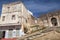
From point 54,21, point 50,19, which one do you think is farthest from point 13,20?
point 54,21

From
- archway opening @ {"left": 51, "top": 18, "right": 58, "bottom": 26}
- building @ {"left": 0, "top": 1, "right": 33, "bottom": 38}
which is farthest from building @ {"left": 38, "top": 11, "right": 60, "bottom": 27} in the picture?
building @ {"left": 0, "top": 1, "right": 33, "bottom": 38}

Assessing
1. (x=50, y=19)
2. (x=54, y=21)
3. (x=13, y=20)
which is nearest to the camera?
(x=13, y=20)

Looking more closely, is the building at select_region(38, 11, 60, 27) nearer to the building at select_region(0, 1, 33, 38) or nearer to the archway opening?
the archway opening

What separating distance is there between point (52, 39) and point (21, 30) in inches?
535

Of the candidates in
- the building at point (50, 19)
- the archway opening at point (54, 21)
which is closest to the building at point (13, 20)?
the building at point (50, 19)

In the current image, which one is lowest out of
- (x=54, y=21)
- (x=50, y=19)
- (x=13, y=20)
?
(x=54, y=21)

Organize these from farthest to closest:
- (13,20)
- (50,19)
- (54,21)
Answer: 1. (54,21)
2. (50,19)
3. (13,20)

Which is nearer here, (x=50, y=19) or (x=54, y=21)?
(x=50, y=19)

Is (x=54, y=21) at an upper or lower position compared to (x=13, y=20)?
lower

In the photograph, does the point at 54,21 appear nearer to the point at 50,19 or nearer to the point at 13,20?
the point at 50,19

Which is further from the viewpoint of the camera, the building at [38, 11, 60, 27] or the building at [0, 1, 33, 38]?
the building at [38, 11, 60, 27]

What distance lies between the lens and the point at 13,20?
30.4 meters

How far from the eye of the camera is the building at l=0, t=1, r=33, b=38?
88.7 feet

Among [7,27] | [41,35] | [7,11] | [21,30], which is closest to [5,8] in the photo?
[7,11]
